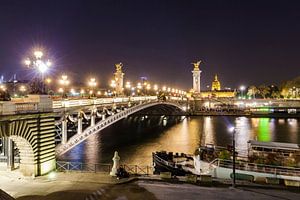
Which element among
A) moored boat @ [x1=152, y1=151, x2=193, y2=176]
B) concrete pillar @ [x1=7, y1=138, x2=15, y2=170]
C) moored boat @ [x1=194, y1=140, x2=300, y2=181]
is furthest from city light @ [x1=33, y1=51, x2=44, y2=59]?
moored boat @ [x1=152, y1=151, x2=193, y2=176]

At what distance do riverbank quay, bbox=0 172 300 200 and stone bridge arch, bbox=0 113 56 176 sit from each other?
90 cm

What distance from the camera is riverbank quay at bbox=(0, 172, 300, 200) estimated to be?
19516 millimetres

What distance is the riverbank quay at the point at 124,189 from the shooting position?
19.5 m

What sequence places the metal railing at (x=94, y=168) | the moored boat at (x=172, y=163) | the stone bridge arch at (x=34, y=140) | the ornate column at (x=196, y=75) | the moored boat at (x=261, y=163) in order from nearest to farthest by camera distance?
1. the stone bridge arch at (x=34, y=140)
2. the moored boat at (x=261, y=163)
3. the metal railing at (x=94, y=168)
4. the moored boat at (x=172, y=163)
5. the ornate column at (x=196, y=75)

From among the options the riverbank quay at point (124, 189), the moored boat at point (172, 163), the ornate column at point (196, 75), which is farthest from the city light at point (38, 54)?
the ornate column at point (196, 75)

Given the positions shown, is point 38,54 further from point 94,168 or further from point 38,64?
point 94,168

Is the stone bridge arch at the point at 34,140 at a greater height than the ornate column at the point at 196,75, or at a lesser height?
lesser

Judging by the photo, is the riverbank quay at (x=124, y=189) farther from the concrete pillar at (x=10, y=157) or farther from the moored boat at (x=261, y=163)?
the moored boat at (x=261, y=163)

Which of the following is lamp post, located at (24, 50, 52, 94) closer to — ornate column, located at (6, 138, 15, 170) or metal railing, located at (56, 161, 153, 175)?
ornate column, located at (6, 138, 15, 170)

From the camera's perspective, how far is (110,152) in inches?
2044

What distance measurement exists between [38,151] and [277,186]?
55.4ft

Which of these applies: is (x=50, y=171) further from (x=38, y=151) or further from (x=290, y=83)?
(x=290, y=83)

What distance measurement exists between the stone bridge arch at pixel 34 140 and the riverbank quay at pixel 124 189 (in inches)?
35.6

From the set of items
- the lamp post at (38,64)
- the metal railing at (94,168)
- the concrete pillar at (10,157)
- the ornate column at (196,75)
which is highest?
the ornate column at (196,75)
